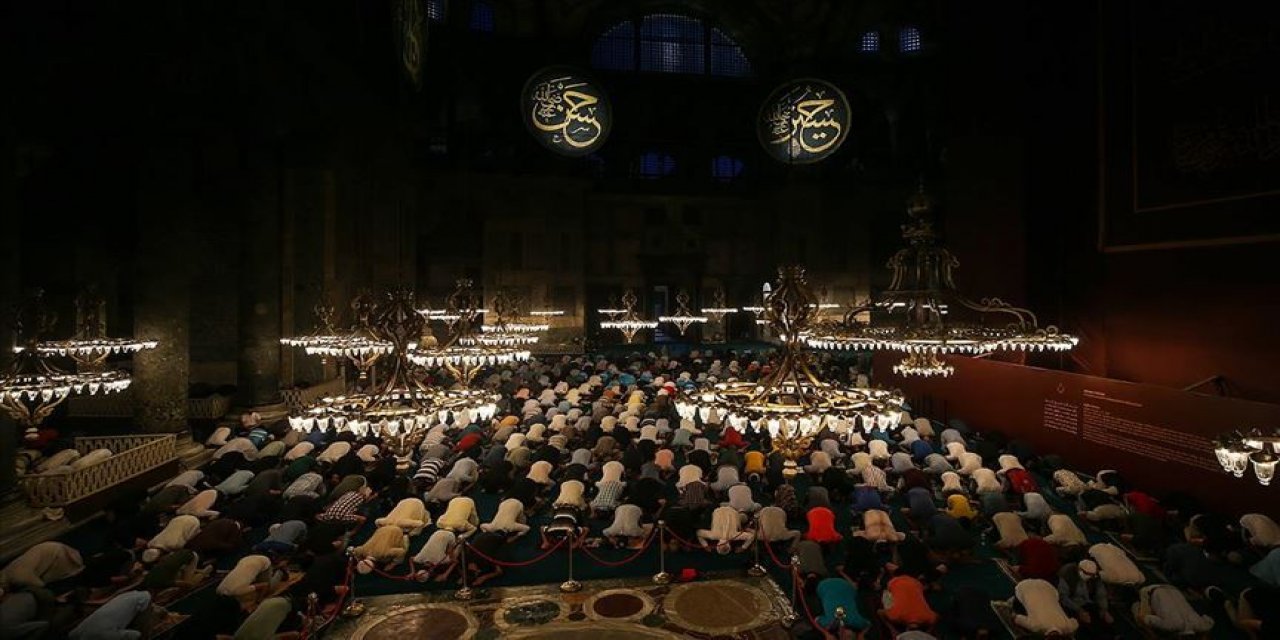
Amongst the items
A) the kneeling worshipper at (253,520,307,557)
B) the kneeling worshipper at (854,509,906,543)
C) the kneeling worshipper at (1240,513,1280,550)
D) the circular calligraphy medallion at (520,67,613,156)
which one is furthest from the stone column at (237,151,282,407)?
the kneeling worshipper at (1240,513,1280,550)

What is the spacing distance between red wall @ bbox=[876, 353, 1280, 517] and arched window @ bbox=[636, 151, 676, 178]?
15.3 metres

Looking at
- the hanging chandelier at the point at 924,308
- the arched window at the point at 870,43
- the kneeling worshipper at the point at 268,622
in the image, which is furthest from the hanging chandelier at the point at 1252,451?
the arched window at the point at 870,43

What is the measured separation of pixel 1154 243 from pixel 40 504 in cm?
1456

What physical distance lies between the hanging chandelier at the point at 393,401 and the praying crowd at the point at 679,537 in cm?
80

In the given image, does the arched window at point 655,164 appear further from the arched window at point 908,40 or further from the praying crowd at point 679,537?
the praying crowd at point 679,537

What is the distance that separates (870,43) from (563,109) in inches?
554

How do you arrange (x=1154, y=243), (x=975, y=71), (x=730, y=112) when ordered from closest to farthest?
(x=1154, y=243)
(x=975, y=71)
(x=730, y=112)

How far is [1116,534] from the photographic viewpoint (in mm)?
7062

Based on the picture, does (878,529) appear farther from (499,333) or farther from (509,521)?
(499,333)

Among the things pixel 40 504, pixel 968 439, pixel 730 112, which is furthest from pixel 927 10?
pixel 40 504

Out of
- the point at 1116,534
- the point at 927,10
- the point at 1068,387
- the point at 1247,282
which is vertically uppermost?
the point at 927,10

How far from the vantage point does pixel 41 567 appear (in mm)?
5348

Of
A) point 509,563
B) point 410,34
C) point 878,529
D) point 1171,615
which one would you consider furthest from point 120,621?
point 410,34

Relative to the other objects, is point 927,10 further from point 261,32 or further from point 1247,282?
point 261,32
